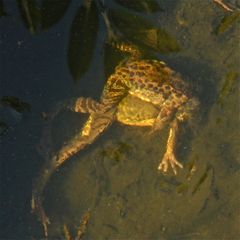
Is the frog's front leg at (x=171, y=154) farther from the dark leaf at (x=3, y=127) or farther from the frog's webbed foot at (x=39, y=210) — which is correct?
the dark leaf at (x=3, y=127)

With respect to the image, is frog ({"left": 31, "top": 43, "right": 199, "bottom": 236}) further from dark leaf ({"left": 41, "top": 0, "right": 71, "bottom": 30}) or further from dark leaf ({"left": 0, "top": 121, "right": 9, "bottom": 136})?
dark leaf ({"left": 41, "top": 0, "right": 71, "bottom": 30})

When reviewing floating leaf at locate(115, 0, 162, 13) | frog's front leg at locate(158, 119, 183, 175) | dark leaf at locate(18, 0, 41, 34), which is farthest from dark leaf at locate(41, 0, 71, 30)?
frog's front leg at locate(158, 119, 183, 175)

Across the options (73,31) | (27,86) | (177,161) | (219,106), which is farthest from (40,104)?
(219,106)

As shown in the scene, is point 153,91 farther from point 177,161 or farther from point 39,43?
point 39,43

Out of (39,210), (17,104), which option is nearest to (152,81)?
(17,104)

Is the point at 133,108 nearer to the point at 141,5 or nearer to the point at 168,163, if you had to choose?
the point at 168,163

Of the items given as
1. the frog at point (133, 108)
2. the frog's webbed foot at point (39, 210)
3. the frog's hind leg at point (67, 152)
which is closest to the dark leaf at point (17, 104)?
the frog at point (133, 108)
